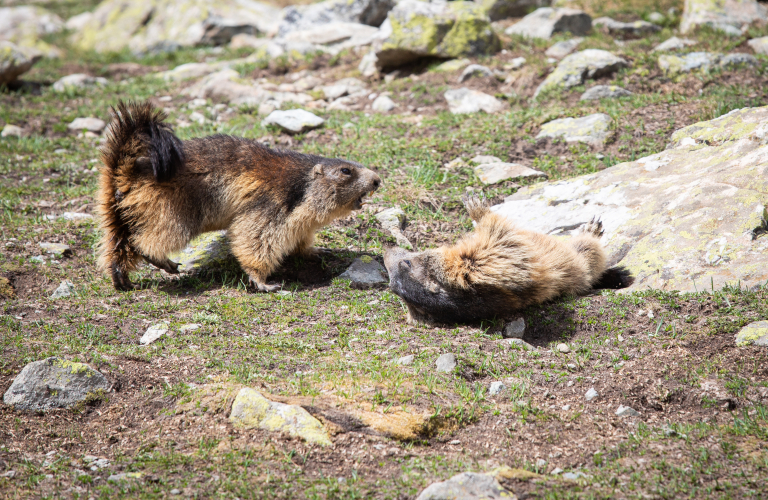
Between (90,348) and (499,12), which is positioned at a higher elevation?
(499,12)

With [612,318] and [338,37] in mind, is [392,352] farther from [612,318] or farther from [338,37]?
[338,37]

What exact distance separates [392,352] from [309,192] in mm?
2557

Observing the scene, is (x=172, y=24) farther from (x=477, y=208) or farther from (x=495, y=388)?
(x=495, y=388)

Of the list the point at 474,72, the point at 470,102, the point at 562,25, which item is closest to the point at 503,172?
the point at 470,102

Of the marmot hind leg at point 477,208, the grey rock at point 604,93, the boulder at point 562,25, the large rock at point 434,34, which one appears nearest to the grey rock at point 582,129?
the grey rock at point 604,93

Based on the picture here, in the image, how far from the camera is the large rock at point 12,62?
13422mm

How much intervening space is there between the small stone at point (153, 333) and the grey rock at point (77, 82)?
1050cm

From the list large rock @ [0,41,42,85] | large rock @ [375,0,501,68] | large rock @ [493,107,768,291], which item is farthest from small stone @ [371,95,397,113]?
large rock @ [0,41,42,85]

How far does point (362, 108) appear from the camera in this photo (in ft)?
38.4

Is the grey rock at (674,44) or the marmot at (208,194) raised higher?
the grey rock at (674,44)

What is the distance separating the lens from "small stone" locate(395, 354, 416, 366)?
537 centimetres

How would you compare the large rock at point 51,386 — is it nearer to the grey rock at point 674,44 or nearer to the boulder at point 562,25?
the grey rock at point 674,44

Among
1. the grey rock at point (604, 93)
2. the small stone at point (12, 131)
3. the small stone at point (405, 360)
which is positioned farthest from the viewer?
the small stone at point (12, 131)

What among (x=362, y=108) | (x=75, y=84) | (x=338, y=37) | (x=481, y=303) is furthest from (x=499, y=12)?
(x=481, y=303)
